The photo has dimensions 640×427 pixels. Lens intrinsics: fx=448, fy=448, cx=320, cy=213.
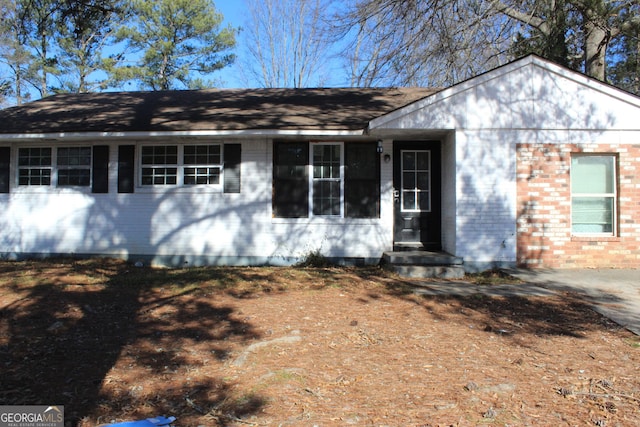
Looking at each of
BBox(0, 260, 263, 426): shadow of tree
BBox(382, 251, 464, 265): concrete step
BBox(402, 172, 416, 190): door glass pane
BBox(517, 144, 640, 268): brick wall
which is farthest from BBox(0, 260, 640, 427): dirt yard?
BBox(402, 172, 416, 190): door glass pane

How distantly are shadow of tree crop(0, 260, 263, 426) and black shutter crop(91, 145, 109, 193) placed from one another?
9.50 feet

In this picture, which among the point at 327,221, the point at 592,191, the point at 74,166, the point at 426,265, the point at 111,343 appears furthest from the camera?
the point at 74,166

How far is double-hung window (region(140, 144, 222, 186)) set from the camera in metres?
10.2

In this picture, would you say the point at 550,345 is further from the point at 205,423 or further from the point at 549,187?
the point at 549,187

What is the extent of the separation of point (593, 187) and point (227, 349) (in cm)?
811

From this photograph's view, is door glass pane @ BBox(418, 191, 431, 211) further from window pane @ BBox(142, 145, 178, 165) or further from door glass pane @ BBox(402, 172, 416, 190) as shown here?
window pane @ BBox(142, 145, 178, 165)

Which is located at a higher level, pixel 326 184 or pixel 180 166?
pixel 180 166

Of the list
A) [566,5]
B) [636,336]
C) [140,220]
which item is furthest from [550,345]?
[566,5]

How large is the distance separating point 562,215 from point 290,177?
565 cm

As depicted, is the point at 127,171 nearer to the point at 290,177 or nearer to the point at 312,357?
the point at 290,177

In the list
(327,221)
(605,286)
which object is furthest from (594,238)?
(327,221)

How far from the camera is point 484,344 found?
4.75 m

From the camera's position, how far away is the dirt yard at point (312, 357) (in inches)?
131

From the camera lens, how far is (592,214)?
9086 mm
